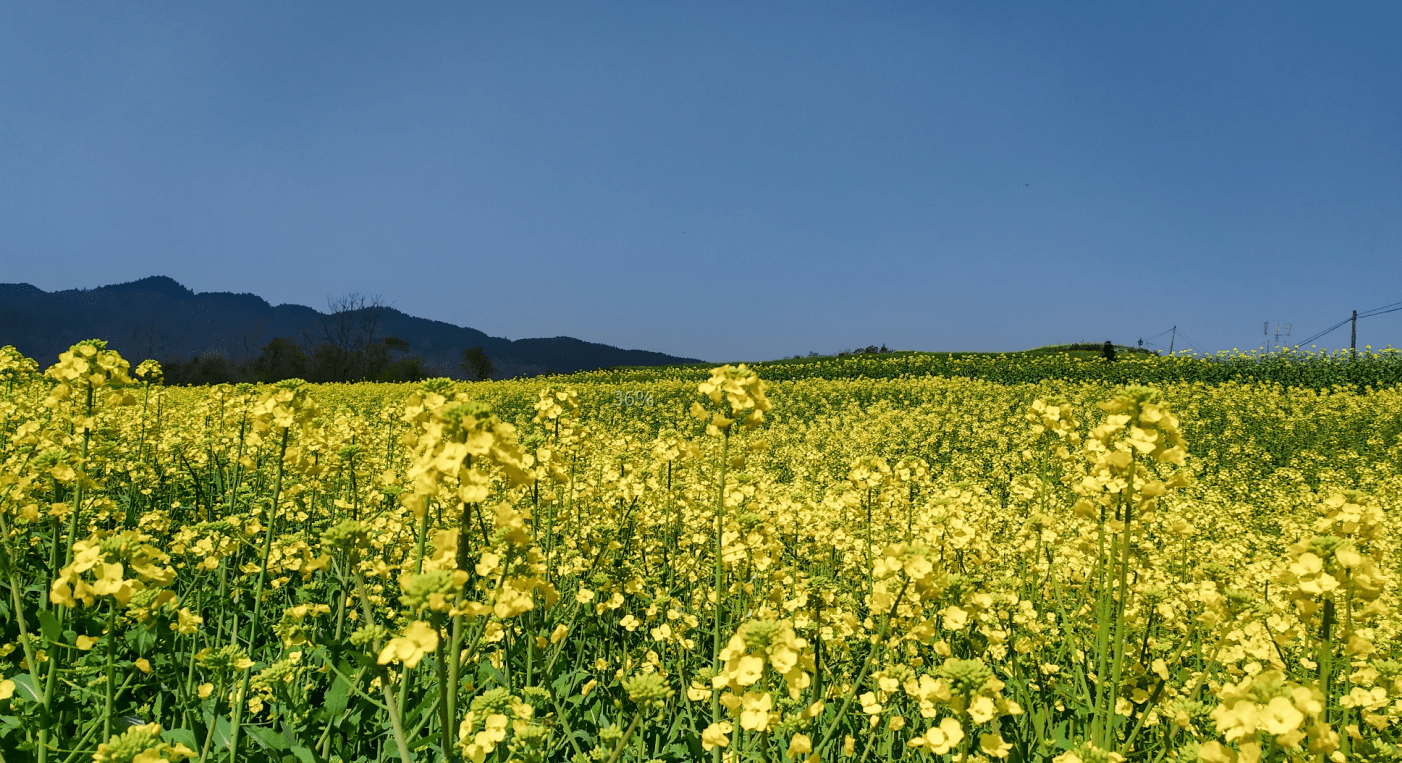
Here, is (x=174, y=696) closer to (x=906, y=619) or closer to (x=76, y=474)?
(x=76, y=474)

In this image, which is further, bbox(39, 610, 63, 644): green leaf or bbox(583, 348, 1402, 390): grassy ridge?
bbox(583, 348, 1402, 390): grassy ridge

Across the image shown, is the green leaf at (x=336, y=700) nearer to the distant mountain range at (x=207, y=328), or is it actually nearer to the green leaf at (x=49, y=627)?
the green leaf at (x=49, y=627)

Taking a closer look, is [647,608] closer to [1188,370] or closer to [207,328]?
[1188,370]

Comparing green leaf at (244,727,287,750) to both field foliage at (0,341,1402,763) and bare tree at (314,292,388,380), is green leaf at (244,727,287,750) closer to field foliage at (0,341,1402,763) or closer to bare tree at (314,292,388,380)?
field foliage at (0,341,1402,763)

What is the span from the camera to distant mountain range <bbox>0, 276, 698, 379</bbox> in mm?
45531

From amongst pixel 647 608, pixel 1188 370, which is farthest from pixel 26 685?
pixel 1188 370

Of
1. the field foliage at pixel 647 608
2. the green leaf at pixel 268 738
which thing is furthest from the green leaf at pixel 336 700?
the green leaf at pixel 268 738

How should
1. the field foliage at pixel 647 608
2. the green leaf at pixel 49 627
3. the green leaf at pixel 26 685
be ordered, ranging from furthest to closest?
the green leaf at pixel 26 685 → the green leaf at pixel 49 627 → the field foliage at pixel 647 608

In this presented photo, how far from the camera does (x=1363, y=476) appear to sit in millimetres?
8156

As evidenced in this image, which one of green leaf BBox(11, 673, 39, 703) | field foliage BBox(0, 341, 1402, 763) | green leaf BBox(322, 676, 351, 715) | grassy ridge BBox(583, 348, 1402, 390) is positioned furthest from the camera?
grassy ridge BBox(583, 348, 1402, 390)

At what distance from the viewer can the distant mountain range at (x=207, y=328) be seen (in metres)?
45.5

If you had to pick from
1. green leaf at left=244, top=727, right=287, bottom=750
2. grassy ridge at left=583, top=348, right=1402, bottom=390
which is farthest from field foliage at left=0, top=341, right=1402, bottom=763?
grassy ridge at left=583, top=348, right=1402, bottom=390

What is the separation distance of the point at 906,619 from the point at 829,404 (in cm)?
1437

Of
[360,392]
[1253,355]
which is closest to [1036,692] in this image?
[360,392]
